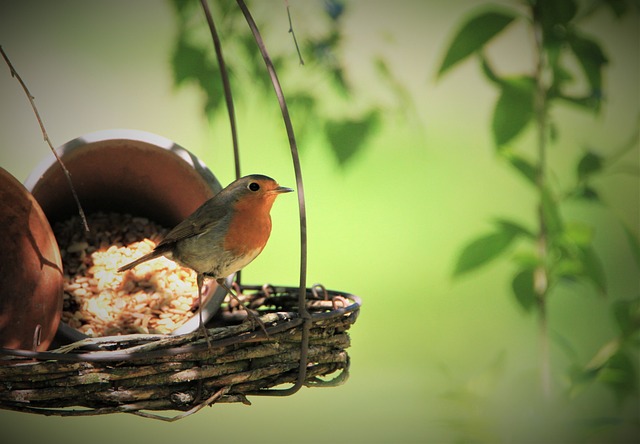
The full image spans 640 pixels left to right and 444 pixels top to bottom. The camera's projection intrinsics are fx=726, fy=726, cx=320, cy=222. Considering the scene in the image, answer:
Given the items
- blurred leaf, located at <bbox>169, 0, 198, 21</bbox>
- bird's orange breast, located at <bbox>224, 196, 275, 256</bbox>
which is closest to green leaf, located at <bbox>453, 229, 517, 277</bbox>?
bird's orange breast, located at <bbox>224, 196, 275, 256</bbox>

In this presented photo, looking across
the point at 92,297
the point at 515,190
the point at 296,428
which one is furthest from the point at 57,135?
the point at 515,190

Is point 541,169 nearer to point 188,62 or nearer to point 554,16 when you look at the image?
point 554,16

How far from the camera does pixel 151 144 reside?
1.59 meters

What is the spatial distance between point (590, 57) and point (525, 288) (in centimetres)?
67

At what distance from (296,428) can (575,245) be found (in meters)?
1.85

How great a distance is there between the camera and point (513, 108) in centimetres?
202

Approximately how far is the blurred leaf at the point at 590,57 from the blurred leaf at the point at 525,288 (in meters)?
0.51

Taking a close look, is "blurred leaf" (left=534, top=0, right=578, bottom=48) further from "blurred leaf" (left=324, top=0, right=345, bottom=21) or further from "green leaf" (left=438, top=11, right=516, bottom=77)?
"blurred leaf" (left=324, top=0, right=345, bottom=21)

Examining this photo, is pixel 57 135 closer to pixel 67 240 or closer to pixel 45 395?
pixel 67 240

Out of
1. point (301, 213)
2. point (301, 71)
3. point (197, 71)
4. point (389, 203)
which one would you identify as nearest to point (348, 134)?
point (301, 71)

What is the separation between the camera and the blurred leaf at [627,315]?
212cm

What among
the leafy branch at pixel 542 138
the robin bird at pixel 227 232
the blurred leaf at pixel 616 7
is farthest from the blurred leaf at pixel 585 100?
the robin bird at pixel 227 232

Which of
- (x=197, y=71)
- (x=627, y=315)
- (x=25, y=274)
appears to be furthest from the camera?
(x=627, y=315)

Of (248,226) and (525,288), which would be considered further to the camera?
(525,288)
